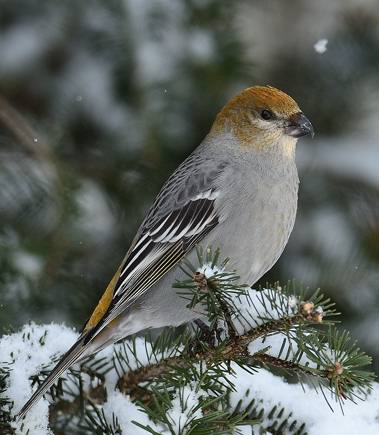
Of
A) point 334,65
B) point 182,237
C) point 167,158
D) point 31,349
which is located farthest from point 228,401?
point 334,65

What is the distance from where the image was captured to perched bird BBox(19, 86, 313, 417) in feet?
11.7

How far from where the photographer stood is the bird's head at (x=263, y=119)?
13.2 ft

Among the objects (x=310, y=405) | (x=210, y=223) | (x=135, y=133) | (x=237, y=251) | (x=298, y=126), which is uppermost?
(x=135, y=133)

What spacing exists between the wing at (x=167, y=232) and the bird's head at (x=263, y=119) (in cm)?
31

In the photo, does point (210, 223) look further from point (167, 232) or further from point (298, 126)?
point (298, 126)

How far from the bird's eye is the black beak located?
11cm

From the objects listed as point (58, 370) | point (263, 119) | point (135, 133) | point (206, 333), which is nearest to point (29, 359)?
point (58, 370)

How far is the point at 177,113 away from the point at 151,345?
1.69 m

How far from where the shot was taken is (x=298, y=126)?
3.98 m

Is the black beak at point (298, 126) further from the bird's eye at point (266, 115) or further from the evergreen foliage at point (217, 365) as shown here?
the evergreen foliage at point (217, 365)

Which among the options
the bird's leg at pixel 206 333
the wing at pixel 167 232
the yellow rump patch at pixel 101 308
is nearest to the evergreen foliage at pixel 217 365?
the bird's leg at pixel 206 333

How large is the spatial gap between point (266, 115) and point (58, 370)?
189 centimetres

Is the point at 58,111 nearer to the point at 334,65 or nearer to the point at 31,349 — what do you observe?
the point at 334,65

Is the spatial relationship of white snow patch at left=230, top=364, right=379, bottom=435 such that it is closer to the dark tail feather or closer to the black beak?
the dark tail feather
